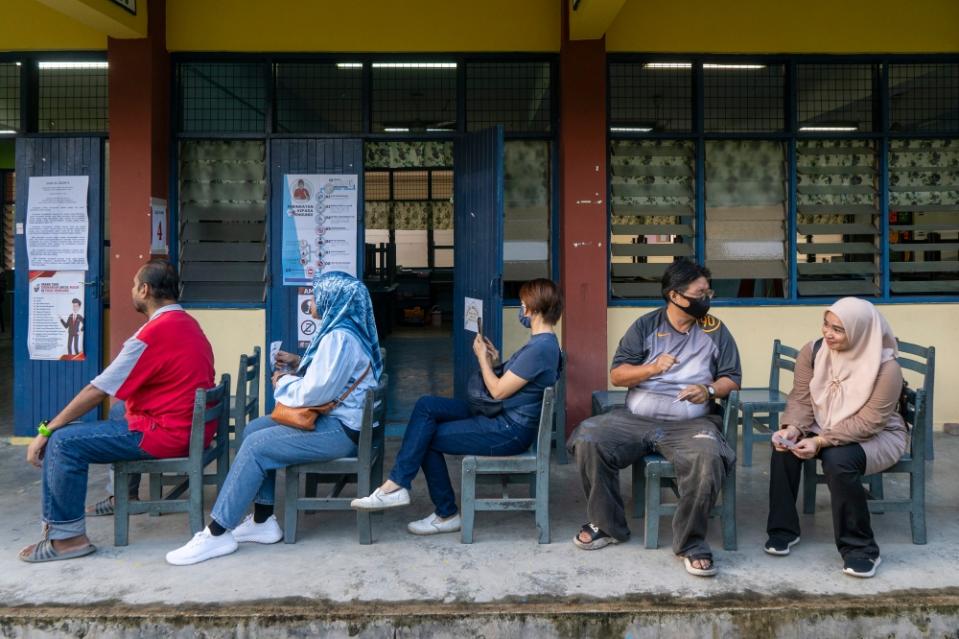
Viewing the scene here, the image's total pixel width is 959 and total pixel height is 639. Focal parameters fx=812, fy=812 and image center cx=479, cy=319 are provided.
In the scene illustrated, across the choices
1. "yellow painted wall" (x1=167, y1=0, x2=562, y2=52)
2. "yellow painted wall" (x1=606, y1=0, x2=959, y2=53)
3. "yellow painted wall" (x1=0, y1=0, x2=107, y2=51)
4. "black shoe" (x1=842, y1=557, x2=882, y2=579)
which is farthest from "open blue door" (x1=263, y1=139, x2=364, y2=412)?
"black shoe" (x1=842, y1=557, x2=882, y2=579)

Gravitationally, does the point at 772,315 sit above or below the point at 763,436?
above

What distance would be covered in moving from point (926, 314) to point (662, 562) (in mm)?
3867

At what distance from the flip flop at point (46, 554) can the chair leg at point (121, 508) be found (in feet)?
0.58

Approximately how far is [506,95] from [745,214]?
81.0 inches

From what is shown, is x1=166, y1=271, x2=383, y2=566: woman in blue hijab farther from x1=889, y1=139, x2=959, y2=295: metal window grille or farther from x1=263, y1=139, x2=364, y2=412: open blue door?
x1=889, y1=139, x2=959, y2=295: metal window grille

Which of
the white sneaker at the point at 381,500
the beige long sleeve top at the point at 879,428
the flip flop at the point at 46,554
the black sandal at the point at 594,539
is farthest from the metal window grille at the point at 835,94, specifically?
the flip flop at the point at 46,554

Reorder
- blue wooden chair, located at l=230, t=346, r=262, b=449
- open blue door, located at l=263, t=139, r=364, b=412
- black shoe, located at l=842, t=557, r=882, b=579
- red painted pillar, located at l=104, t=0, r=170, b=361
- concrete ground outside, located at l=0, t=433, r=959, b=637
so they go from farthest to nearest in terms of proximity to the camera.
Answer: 1. open blue door, located at l=263, t=139, r=364, b=412
2. red painted pillar, located at l=104, t=0, r=170, b=361
3. blue wooden chair, located at l=230, t=346, r=262, b=449
4. black shoe, located at l=842, t=557, r=882, b=579
5. concrete ground outside, located at l=0, t=433, r=959, b=637

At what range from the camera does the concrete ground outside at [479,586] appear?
3135 millimetres

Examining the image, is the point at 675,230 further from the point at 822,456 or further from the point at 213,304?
the point at 213,304

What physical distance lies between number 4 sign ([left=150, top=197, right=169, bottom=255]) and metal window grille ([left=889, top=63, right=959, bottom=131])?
5582 mm

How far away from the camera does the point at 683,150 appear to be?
20.4 ft

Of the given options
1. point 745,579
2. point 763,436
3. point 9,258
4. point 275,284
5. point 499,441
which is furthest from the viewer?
point 9,258

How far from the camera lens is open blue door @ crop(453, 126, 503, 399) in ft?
17.0

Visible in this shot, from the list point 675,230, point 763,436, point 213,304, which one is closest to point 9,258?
point 213,304
